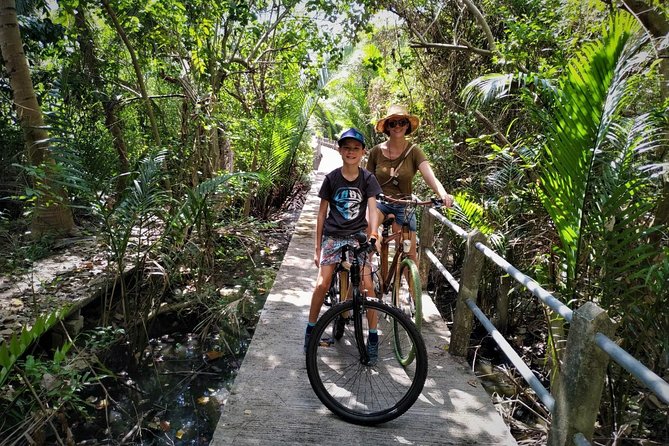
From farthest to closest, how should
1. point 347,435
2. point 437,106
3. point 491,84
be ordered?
1. point 437,106
2. point 491,84
3. point 347,435

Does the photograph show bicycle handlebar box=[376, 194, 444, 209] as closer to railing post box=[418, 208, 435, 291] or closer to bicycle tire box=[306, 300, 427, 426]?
bicycle tire box=[306, 300, 427, 426]

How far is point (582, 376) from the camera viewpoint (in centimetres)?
202

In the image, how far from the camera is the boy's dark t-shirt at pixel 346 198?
344cm

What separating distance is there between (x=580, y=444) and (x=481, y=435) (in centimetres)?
89

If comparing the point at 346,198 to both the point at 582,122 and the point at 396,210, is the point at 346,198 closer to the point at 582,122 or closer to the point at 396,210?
the point at 396,210

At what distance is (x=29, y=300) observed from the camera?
4.50 m

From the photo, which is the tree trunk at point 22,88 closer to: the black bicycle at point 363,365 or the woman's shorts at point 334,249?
the woman's shorts at point 334,249

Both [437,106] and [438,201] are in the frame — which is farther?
[437,106]

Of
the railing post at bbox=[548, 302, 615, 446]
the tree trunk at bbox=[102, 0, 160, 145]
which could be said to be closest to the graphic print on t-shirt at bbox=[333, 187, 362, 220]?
the railing post at bbox=[548, 302, 615, 446]

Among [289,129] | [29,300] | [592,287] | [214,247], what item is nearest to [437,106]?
[289,129]

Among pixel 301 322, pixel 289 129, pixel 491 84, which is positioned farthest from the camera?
pixel 289 129

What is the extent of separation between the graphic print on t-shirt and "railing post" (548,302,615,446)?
1.76m

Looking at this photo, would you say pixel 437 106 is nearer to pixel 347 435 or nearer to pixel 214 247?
pixel 214 247

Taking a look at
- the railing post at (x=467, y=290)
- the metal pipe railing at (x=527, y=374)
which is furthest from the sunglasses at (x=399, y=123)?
the metal pipe railing at (x=527, y=374)
